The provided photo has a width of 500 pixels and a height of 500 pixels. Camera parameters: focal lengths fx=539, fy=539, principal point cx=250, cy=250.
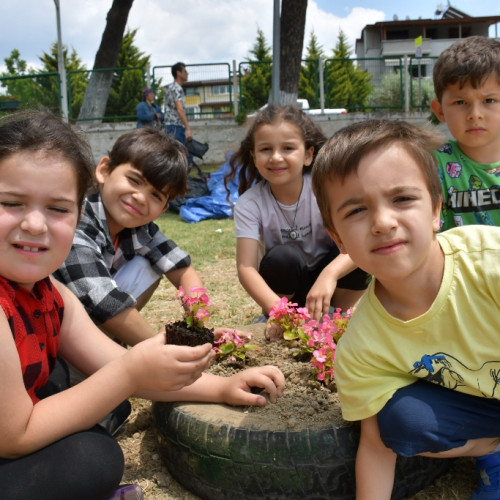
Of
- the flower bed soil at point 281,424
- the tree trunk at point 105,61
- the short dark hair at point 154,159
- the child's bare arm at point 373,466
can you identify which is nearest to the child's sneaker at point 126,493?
the flower bed soil at point 281,424

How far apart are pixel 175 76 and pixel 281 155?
8347 millimetres

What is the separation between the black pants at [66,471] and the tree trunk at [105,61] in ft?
45.9

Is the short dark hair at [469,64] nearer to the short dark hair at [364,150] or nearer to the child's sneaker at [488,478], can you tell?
the short dark hair at [364,150]

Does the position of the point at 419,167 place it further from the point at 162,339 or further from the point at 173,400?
the point at 173,400

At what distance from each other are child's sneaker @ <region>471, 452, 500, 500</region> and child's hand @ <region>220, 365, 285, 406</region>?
64 centimetres

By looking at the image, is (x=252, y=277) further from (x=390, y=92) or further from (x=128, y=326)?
(x=390, y=92)

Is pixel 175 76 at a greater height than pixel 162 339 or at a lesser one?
greater

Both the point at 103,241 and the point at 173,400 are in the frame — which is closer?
the point at 173,400

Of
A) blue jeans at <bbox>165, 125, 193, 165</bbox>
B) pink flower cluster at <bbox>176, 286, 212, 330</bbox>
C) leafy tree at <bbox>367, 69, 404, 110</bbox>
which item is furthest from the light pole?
pink flower cluster at <bbox>176, 286, 212, 330</bbox>

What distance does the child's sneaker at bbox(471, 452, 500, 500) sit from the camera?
1534 millimetres

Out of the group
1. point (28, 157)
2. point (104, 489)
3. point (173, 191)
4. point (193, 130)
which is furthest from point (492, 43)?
point (193, 130)

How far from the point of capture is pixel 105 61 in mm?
14859

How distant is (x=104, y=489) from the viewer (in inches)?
56.8

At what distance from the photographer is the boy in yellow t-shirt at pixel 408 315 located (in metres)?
1.41
